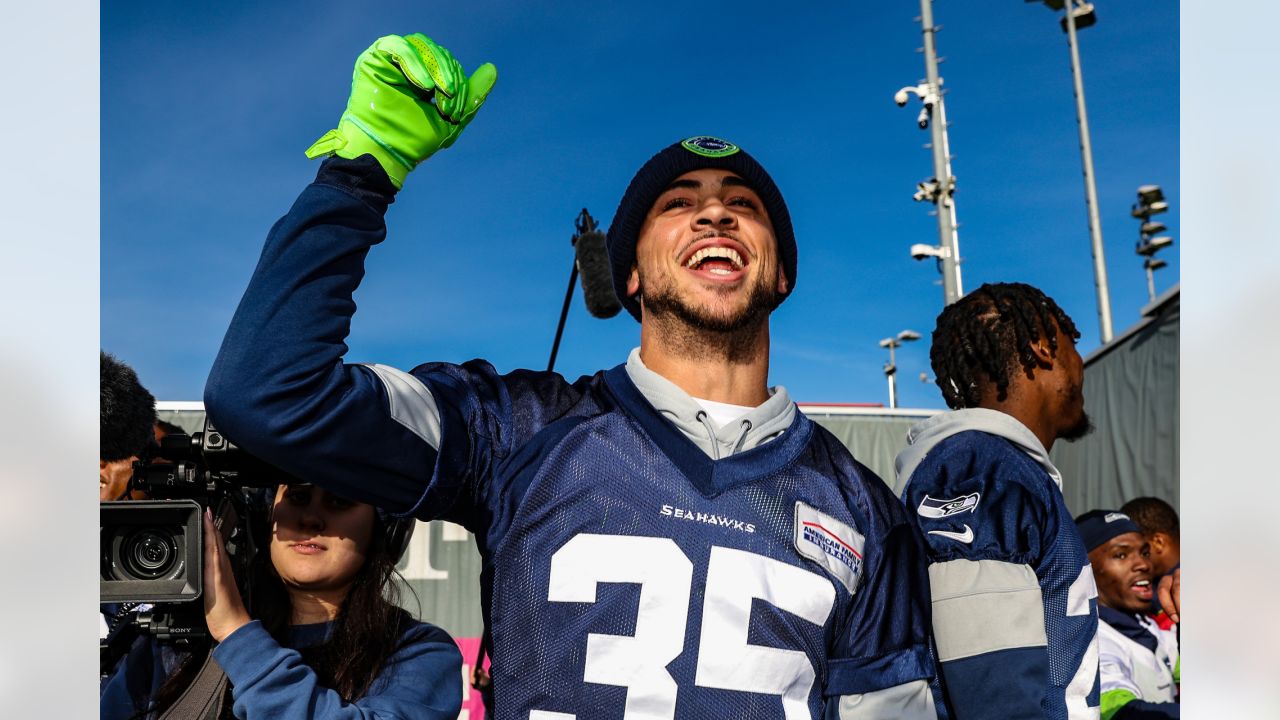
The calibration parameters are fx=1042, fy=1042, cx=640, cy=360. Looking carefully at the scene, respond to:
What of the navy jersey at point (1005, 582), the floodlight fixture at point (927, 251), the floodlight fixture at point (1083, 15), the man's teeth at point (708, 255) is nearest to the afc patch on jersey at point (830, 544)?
the navy jersey at point (1005, 582)

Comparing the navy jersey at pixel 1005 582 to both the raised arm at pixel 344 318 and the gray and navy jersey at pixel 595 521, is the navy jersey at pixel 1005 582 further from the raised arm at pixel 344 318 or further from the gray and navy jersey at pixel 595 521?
the raised arm at pixel 344 318

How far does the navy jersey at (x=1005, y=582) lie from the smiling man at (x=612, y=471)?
0.38ft

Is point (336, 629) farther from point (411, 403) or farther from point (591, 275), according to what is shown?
point (591, 275)

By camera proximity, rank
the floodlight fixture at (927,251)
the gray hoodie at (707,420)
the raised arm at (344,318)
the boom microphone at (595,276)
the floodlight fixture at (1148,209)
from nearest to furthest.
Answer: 1. the raised arm at (344,318)
2. the gray hoodie at (707,420)
3. the boom microphone at (595,276)
4. the floodlight fixture at (927,251)
5. the floodlight fixture at (1148,209)

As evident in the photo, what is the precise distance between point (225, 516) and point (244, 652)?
0.87 ft

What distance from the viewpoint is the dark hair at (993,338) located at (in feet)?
8.40

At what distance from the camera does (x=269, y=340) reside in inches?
57.1

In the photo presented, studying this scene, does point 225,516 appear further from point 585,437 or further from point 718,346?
point 718,346

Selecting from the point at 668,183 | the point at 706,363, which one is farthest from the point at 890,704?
the point at 668,183

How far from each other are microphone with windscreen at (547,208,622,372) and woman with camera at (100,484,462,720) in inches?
159

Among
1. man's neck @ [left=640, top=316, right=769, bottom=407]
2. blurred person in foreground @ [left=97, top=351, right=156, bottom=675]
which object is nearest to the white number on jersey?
man's neck @ [left=640, top=316, right=769, bottom=407]

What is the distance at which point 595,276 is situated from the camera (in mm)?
6613

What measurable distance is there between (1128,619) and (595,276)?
359 centimetres
